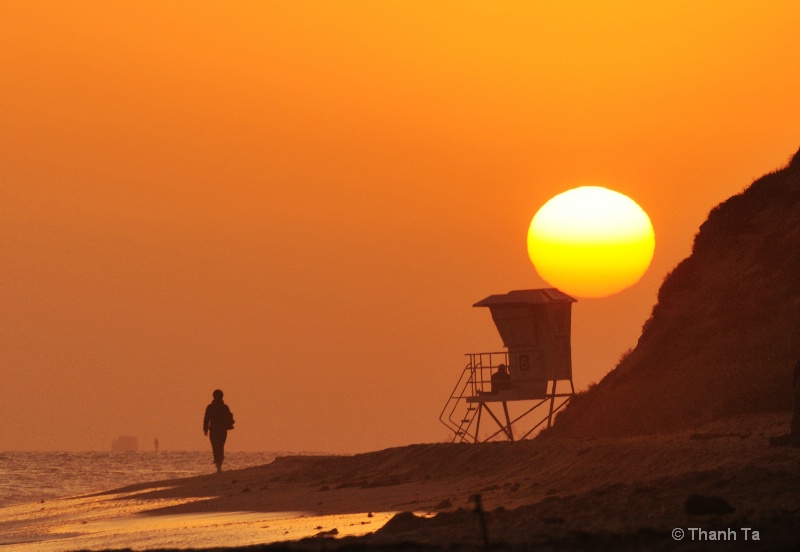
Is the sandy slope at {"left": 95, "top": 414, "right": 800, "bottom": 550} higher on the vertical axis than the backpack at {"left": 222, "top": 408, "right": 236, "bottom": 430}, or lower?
lower

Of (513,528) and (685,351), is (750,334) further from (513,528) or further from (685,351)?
(513,528)

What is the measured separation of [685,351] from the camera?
35.0 m

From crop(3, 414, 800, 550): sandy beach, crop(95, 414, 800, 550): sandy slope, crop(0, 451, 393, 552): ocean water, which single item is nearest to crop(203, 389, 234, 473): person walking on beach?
crop(95, 414, 800, 550): sandy slope

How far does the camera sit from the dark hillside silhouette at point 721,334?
101 ft

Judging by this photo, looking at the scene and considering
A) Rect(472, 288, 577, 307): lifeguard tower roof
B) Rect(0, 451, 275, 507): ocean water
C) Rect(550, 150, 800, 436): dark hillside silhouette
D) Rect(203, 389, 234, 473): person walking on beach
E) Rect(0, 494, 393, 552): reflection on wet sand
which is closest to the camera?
Rect(0, 494, 393, 552): reflection on wet sand

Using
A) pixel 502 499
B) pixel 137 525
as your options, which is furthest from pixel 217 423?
pixel 502 499

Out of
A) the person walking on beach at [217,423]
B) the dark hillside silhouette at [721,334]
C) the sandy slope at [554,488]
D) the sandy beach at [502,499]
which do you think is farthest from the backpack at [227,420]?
the dark hillside silhouette at [721,334]

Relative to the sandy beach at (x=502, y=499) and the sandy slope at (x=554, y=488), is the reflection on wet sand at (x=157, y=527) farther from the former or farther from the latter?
the sandy slope at (x=554, y=488)

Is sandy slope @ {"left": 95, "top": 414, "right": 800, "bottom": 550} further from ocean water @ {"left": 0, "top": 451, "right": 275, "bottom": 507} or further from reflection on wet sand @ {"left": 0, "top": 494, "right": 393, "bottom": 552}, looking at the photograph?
ocean water @ {"left": 0, "top": 451, "right": 275, "bottom": 507}

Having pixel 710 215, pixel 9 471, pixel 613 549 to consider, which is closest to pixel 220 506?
pixel 613 549

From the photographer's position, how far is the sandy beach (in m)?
14.3

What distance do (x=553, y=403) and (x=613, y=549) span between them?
→ 30.1m

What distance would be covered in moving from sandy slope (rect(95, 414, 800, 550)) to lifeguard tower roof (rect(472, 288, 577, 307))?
34.2 feet

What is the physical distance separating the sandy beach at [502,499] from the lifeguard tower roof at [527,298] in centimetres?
1136
